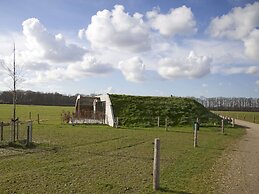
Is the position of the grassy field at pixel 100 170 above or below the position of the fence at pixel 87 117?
below

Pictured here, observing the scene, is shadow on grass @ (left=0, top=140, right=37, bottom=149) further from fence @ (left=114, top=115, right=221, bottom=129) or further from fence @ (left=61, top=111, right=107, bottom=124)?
fence @ (left=61, top=111, right=107, bottom=124)

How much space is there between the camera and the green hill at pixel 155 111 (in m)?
36.6

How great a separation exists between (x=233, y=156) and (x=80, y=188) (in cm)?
868

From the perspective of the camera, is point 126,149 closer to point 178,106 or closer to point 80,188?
point 80,188

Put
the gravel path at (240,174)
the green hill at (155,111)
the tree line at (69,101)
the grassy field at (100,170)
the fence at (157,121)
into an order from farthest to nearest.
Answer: the tree line at (69,101)
the green hill at (155,111)
the fence at (157,121)
the gravel path at (240,174)
the grassy field at (100,170)

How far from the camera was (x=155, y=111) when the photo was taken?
39906 mm

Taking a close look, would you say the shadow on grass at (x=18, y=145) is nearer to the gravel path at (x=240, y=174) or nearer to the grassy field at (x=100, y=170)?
the grassy field at (x=100, y=170)

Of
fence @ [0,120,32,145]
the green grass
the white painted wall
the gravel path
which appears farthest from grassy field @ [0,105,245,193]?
the green grass

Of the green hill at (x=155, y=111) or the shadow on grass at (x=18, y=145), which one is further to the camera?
the green hill at (x=155, y=111)

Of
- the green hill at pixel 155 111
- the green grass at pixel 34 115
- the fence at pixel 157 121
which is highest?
the green hill at pixel 155 111

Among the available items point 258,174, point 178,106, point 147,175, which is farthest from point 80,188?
point 178,106

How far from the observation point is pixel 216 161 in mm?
12984

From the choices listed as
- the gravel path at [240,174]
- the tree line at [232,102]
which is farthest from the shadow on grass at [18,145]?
the tree line at [232,102]

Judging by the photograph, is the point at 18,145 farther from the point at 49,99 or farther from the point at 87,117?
the point at 49,99
